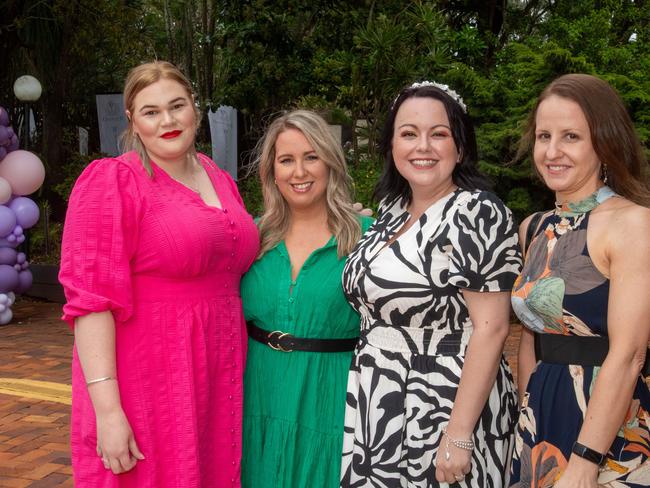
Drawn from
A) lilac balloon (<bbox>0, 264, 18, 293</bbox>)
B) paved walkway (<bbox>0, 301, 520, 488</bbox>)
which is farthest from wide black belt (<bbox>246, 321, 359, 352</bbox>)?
lilac balloon (<bbox>0, 264, 18, 293</bbox>)

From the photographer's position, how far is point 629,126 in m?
2.11

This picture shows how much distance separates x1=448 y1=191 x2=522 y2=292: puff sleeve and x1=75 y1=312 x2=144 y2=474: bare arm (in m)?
1.17

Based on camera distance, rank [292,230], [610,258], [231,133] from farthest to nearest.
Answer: [231,133], [292,230], [610,258]

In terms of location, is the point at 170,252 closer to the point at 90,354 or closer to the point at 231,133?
the point at 90,354

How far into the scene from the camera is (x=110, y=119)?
12.7 meters

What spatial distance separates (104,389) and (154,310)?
1.06 feet

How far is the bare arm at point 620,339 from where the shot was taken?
1.92 m

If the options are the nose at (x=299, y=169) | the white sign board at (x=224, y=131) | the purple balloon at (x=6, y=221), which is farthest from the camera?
the white sign board at (x=224, y=131)

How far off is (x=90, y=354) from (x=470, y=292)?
50.1 inches

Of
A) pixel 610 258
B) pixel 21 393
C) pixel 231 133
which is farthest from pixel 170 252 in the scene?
pixel 231 133

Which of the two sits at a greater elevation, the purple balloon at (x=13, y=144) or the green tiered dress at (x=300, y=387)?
the purple balloon at (x=13, y=144)

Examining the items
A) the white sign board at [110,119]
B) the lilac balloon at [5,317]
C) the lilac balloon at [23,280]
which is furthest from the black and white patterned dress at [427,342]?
the white sign board at [110,119]

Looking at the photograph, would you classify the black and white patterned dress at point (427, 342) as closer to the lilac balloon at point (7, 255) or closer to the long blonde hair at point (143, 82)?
the long blonde hair at point (143, 82)

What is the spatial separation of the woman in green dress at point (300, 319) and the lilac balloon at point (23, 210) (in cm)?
609
